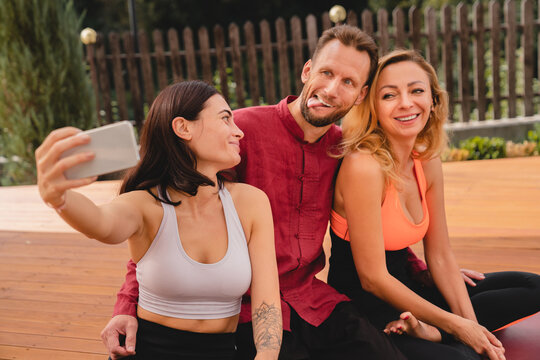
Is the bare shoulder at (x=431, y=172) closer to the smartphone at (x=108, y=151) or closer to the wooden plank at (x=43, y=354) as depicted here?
the smartphone at (x=108, y=151)

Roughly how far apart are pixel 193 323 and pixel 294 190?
1.98 feet

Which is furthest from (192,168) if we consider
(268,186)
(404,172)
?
(404,172)

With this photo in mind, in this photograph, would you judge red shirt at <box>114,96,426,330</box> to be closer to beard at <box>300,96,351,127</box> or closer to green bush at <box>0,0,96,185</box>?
beard at <box>300,96,351,127</box>

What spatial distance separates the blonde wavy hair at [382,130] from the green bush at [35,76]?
16.4ft

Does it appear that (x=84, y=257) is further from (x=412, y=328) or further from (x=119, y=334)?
(x=412, y=328)

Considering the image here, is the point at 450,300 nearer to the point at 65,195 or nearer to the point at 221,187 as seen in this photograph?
the point at 221,187

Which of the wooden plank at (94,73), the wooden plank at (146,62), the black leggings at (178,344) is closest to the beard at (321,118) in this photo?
the black leggings at (178,344)

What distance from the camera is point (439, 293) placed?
85.0 inches

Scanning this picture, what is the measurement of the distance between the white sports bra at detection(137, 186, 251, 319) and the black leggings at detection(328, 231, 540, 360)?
56 cm

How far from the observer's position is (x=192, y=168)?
1.58 m

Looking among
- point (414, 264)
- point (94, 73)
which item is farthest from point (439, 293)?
point (94, 73)

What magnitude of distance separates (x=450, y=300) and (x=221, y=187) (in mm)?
1027

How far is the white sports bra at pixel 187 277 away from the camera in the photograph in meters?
1.50

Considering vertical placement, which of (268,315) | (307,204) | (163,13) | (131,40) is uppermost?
(163,13)
